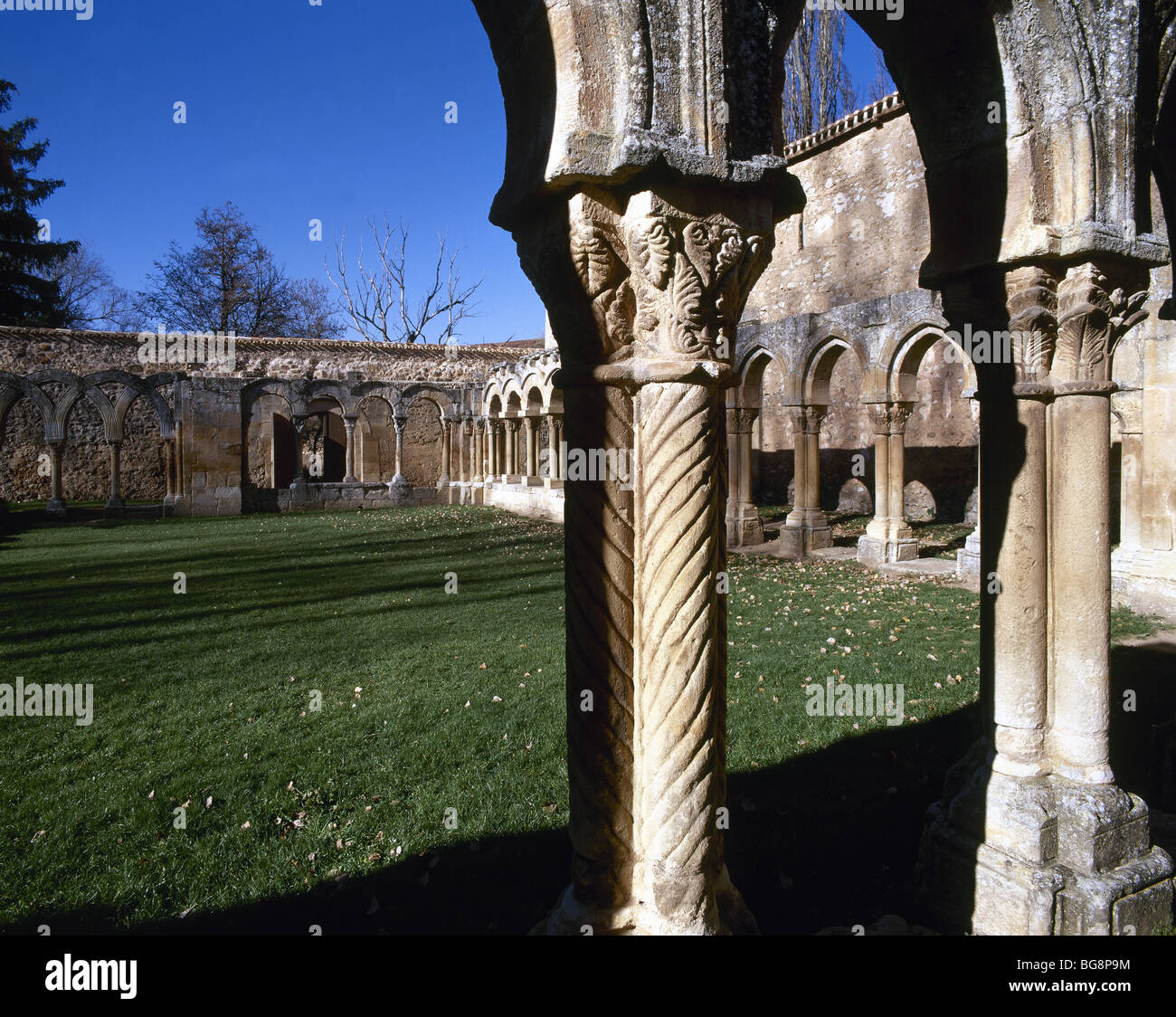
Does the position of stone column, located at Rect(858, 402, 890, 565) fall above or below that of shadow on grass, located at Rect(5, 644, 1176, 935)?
above

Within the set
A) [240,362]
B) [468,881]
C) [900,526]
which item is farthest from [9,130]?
[468,881]

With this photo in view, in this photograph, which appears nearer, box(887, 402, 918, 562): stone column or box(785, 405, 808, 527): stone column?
box(887, 402, 918, 562): stone column

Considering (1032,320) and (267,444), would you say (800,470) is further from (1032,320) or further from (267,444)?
(267,444)

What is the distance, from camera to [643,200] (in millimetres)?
1809

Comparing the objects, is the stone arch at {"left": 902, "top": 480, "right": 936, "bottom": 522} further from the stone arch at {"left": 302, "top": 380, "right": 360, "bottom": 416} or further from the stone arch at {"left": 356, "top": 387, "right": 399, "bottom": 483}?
the stone arch at {"left": 356, "top": 387, "right": 399, "bottom": 483}

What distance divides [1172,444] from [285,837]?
825 centimetres

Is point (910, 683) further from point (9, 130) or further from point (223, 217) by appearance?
point (223, 217)

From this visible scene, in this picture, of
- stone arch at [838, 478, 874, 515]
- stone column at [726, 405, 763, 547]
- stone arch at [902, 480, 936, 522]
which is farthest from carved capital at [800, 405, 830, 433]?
stone arch at [838, 478, 874, 515]

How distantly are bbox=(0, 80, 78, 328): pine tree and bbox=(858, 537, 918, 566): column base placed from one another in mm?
25558

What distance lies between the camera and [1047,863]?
254 centimetres

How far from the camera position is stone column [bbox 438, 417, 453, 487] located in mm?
22500

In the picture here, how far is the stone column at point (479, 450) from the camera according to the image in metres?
22.4

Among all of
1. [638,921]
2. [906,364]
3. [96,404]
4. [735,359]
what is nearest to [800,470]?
[906,364]

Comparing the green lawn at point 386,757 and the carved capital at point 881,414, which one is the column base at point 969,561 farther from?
the carved capital at point 881,414
